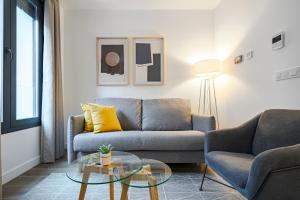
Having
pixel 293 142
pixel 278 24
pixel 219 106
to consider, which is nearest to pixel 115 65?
pixel 219 106

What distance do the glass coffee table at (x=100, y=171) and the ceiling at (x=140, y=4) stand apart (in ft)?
8.17

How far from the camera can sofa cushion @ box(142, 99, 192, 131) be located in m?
3.00

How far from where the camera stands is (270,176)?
1105 mm

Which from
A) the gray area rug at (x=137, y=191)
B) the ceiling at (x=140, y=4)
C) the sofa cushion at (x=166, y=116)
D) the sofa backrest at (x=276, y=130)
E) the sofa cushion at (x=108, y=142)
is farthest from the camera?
the ceiling at (x=140, y=4)

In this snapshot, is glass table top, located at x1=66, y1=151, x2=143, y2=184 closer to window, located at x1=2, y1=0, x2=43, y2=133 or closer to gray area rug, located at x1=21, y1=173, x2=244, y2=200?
gray area rug, located at x1=21, y1=173, x2=244, y2=200

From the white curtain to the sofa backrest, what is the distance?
239 centimetres

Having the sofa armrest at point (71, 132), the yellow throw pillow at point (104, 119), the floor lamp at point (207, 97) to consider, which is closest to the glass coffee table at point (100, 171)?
the sofa armrest at point (71, 132)

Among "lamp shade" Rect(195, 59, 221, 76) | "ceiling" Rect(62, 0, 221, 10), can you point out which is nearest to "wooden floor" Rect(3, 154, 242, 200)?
"lamp shade" Rect(195, 59, 221, 76)

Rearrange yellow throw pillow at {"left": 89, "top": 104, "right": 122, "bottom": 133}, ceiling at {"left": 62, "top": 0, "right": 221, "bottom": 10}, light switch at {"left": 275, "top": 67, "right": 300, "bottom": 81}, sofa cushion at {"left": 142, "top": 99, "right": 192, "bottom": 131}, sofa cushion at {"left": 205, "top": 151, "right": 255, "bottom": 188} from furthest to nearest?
ceiling at {"left": 62, "top": 0, "right": 221, "bottom": 10}
sofa cushion at {"left": 142, "top": 99, "right": 192, "bottom": 131}
yellow throw pillow at {"left": 89, "top": 104, "right": 122, "bottom": 133}
light switch at {"left": 275, "top": 67, "right": 300, "bottom": 81}
sofa cushion at {"left": 205, "top": 151, "right": 255, "bottom": 188}

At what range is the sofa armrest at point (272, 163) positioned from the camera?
3.58 ft

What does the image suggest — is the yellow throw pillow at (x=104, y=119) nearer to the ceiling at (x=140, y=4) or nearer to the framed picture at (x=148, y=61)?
the framed picture at (x=148, y=61)

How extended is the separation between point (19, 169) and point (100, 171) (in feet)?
4.81

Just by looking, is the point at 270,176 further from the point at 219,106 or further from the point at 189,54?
the point at 189,54

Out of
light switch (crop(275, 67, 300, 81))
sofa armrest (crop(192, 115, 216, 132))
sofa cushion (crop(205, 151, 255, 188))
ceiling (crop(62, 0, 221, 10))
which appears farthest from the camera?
ceiling (crop(62, 0, 221, 10))
